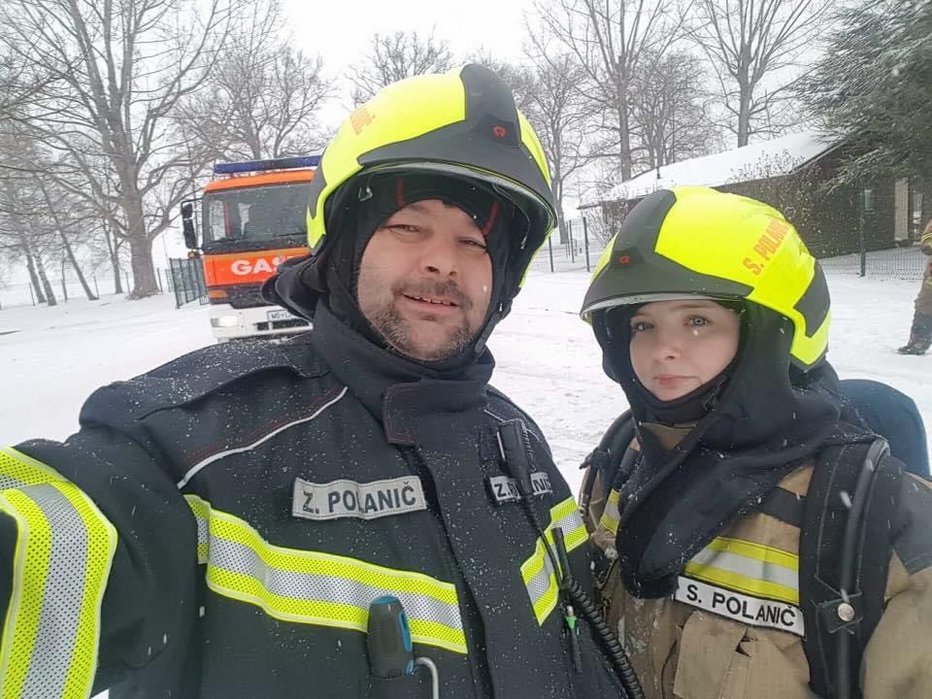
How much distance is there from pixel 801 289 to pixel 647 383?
580mm

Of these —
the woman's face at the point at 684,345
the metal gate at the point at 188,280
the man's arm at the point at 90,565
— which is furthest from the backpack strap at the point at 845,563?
the metal gate at the point at 188,280

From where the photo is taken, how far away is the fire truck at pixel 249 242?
29.1 ft

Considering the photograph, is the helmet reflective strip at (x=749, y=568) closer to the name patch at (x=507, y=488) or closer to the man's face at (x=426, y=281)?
the name patch at (x=507, y=488)

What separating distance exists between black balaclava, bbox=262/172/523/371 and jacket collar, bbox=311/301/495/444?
5.4 inches

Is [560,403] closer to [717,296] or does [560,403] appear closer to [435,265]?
[717,296]

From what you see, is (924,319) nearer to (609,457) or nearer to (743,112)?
(609,457)

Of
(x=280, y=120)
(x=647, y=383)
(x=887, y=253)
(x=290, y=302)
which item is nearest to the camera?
(x=290, y=302)

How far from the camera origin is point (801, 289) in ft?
6.43

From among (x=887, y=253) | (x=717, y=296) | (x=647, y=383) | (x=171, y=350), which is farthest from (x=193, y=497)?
(x=887, y=253)

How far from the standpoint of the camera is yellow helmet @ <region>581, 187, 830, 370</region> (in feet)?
6.22

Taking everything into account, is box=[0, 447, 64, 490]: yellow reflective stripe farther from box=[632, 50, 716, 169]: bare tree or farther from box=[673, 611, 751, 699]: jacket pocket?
box=[632, 50, 716, 169]: bare tree

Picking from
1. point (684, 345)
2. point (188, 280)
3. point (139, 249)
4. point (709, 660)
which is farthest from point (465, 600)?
point (139, 249)

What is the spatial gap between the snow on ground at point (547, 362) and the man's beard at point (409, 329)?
291 centimetres

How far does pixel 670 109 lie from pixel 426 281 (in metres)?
42.9
